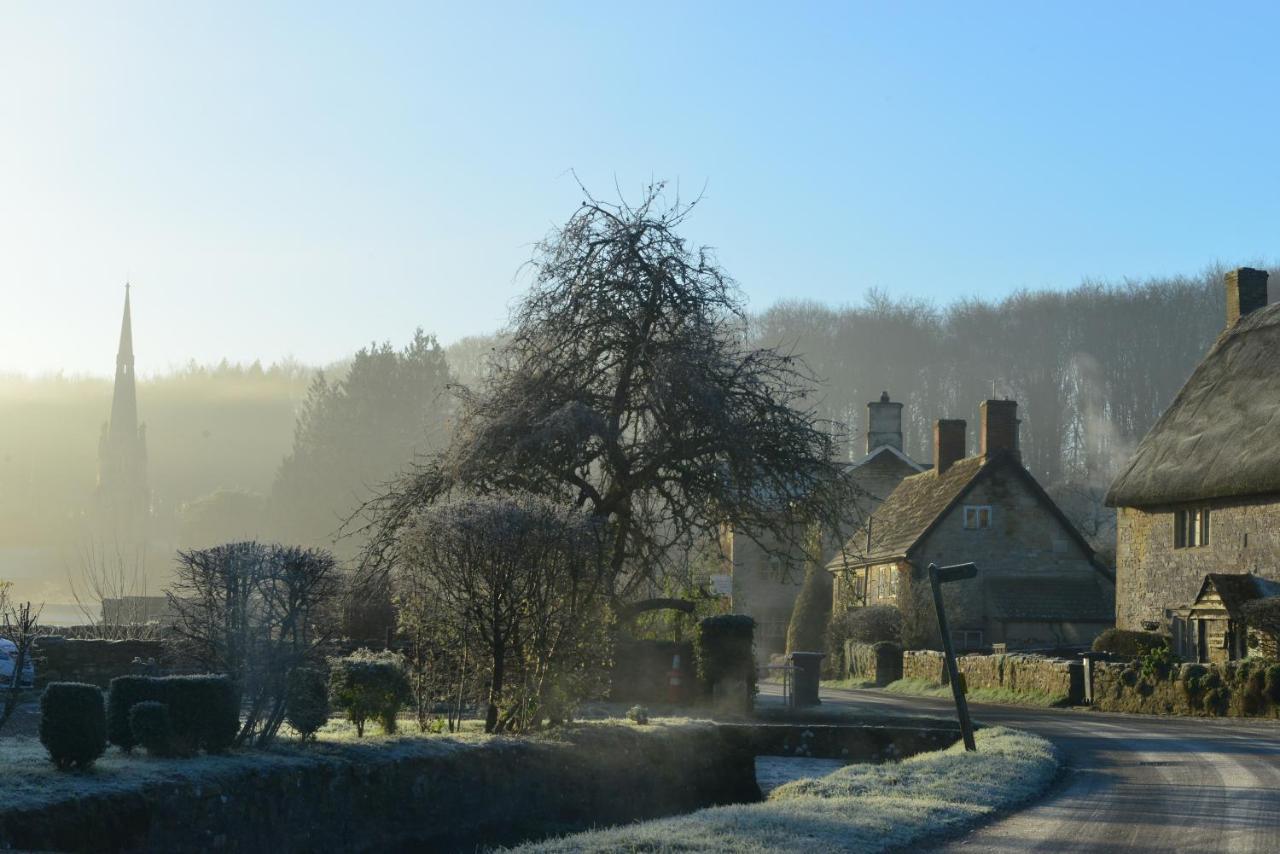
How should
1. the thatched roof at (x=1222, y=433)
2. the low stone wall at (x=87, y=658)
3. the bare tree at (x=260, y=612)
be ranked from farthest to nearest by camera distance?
the thatched roof at (x=1222, y=433)
the low stone wall at (x=87, y=658)
the bare tree at (x=260, y=612)

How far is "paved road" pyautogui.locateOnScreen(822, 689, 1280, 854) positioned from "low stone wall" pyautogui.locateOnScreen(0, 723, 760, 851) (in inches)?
222

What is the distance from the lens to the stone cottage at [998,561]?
49969mm

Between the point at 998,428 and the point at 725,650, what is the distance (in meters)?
27.8

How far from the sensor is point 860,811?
43.5 ft

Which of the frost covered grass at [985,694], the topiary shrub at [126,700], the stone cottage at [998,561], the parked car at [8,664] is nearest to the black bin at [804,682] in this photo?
the frost covered grass at [985,694]

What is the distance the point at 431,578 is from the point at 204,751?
199 inches

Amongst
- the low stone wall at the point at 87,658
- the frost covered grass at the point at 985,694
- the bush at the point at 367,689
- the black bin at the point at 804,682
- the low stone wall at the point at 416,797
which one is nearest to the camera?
the low stone wall at the point at 416,797

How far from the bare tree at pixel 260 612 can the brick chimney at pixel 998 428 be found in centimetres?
4010

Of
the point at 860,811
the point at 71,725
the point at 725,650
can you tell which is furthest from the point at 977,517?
the point at 71,725

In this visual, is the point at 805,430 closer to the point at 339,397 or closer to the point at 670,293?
the point at 670,293

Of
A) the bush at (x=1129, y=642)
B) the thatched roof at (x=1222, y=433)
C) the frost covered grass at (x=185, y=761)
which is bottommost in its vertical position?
the frost covered grass at (x=185, y=761)

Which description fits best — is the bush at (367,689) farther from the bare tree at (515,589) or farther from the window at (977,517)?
the window at (977,517)

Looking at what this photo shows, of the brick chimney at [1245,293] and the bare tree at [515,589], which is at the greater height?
the brick chimney at [1245,293]

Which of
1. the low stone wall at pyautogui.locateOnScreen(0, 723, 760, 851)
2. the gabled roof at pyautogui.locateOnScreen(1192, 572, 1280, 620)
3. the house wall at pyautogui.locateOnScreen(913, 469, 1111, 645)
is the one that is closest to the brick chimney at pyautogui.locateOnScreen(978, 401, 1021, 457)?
the house wall at pyautogui.locateOnScreen(913, 469, 1111, 645)
